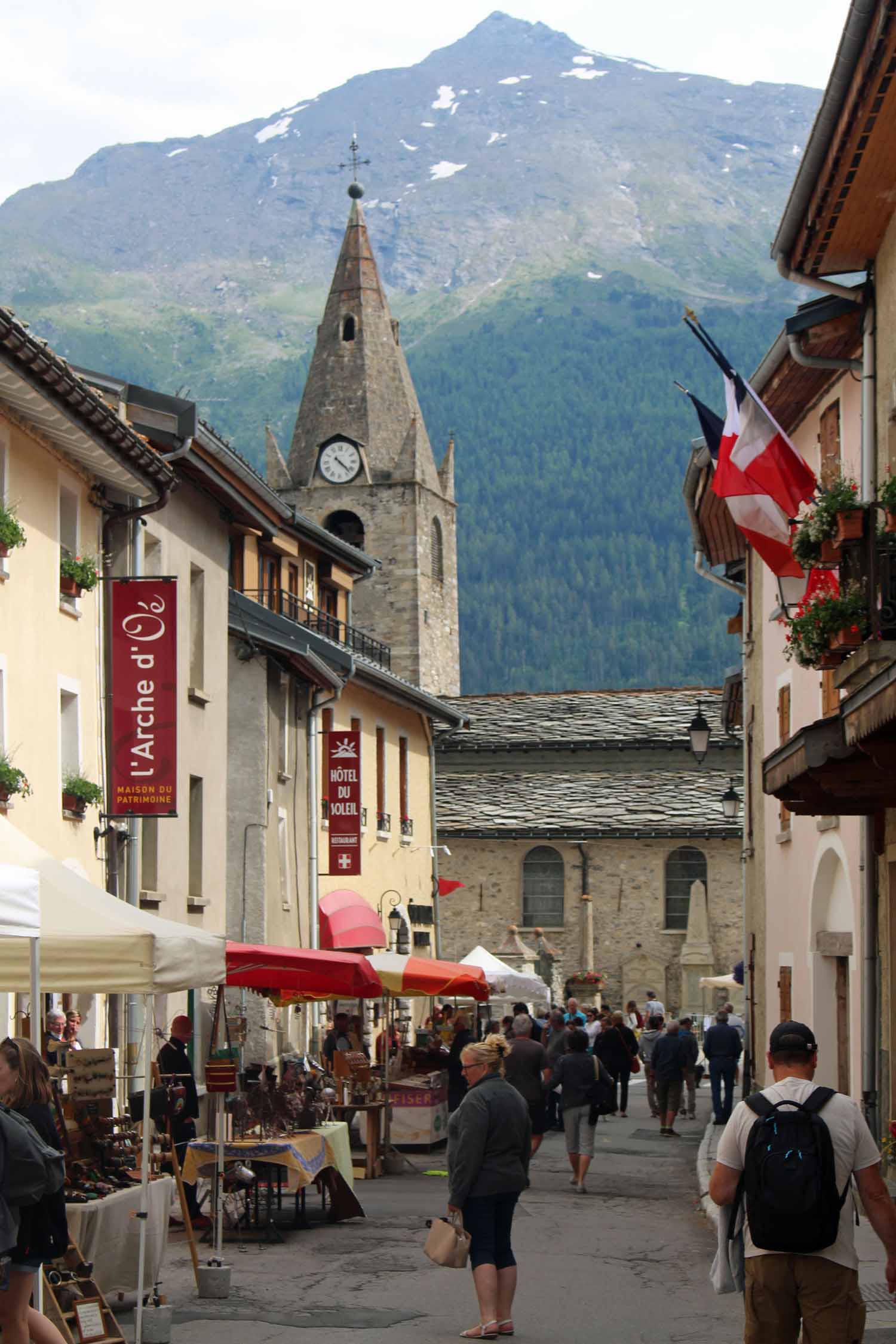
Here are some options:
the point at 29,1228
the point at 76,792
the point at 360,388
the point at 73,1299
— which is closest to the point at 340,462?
the point at 360,388

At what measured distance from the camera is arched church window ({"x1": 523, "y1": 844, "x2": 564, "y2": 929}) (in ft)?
181

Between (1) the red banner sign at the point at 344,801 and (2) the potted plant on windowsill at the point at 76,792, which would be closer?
(2) the potted plant on windowsill at the point at 76,792

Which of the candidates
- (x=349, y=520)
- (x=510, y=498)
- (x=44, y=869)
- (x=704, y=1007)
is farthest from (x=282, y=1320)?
(x=510, y=498)

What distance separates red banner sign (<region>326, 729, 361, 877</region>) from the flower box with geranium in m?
21.5

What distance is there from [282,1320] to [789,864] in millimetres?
12502

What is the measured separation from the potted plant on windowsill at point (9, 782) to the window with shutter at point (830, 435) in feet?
25.6

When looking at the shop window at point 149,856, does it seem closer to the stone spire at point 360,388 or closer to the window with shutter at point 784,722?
the window with shutter at point 784,722

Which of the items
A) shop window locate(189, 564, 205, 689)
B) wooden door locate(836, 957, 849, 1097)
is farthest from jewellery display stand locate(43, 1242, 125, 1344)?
shop window locate(189, 564, 205, 689)

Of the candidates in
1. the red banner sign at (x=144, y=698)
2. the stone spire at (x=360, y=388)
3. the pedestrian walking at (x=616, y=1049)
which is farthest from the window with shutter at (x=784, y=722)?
the stone spire at (x=360, y=388)

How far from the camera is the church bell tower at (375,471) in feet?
267

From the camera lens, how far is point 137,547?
73.0 feet

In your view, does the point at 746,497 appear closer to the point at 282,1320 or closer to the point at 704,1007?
the point at 282,1320

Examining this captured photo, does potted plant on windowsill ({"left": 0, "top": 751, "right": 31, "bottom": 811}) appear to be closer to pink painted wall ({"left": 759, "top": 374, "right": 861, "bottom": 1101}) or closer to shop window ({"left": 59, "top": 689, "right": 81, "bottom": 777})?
shop window ({"left": 59, "top": 689, "right": 81, "bottom": 777})

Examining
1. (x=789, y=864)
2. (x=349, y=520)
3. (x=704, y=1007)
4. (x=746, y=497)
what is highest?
(x=349, y=520)
